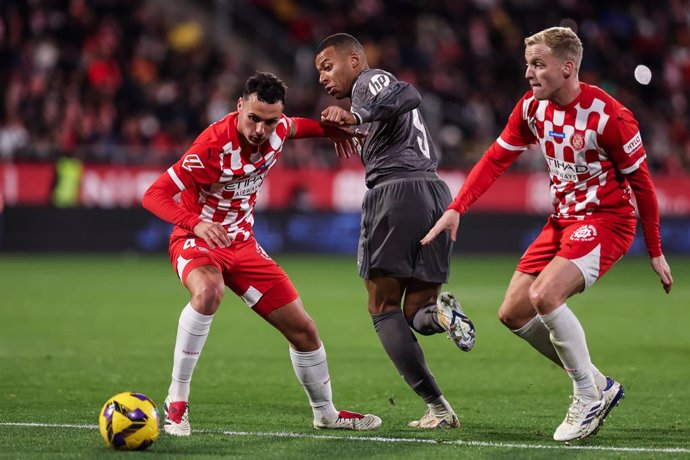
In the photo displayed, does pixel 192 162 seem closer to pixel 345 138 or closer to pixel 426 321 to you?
pixel 345 138

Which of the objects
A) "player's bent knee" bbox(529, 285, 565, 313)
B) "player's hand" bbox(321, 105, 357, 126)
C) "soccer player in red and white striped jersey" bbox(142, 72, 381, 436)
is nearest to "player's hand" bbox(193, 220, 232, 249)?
"soccer player in red and white striped jersey" bbox(142, 72, 381, 436)

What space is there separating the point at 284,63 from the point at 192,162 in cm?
1925

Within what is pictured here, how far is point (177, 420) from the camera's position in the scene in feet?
21.0

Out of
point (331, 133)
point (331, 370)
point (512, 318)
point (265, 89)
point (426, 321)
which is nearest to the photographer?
point (265, 89)

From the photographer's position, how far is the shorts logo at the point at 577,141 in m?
6.33

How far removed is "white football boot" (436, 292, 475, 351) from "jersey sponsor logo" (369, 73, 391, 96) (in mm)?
1289

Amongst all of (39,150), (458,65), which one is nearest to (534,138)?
(39,150)

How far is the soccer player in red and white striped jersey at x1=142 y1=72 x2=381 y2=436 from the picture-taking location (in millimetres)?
6500

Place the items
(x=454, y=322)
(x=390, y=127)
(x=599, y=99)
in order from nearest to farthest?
(x=599, y=99)
(x=454, y=322)
(x=390, y=127)

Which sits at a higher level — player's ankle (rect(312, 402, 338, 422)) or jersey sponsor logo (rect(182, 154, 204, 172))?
jersey sponsor logo (rect(182, 154, 204, 172))

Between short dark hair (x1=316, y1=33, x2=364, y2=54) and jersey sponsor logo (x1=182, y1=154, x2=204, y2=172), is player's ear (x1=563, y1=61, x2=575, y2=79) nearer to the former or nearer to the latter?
short dark hair (x1=316, y1=33, x2=364, y2=54)

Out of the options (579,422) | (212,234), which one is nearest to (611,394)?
(579,422)

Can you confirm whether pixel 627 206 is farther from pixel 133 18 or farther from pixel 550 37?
pixel 133 18

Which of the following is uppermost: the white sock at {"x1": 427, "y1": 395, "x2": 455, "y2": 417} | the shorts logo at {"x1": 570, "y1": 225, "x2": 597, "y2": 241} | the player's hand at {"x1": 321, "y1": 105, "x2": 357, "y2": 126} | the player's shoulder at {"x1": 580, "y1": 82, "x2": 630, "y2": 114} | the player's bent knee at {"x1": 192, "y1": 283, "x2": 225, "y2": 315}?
the player's shoulder at {"x1": 580, "y1": 82, "x2": 630, "y2": 114}
